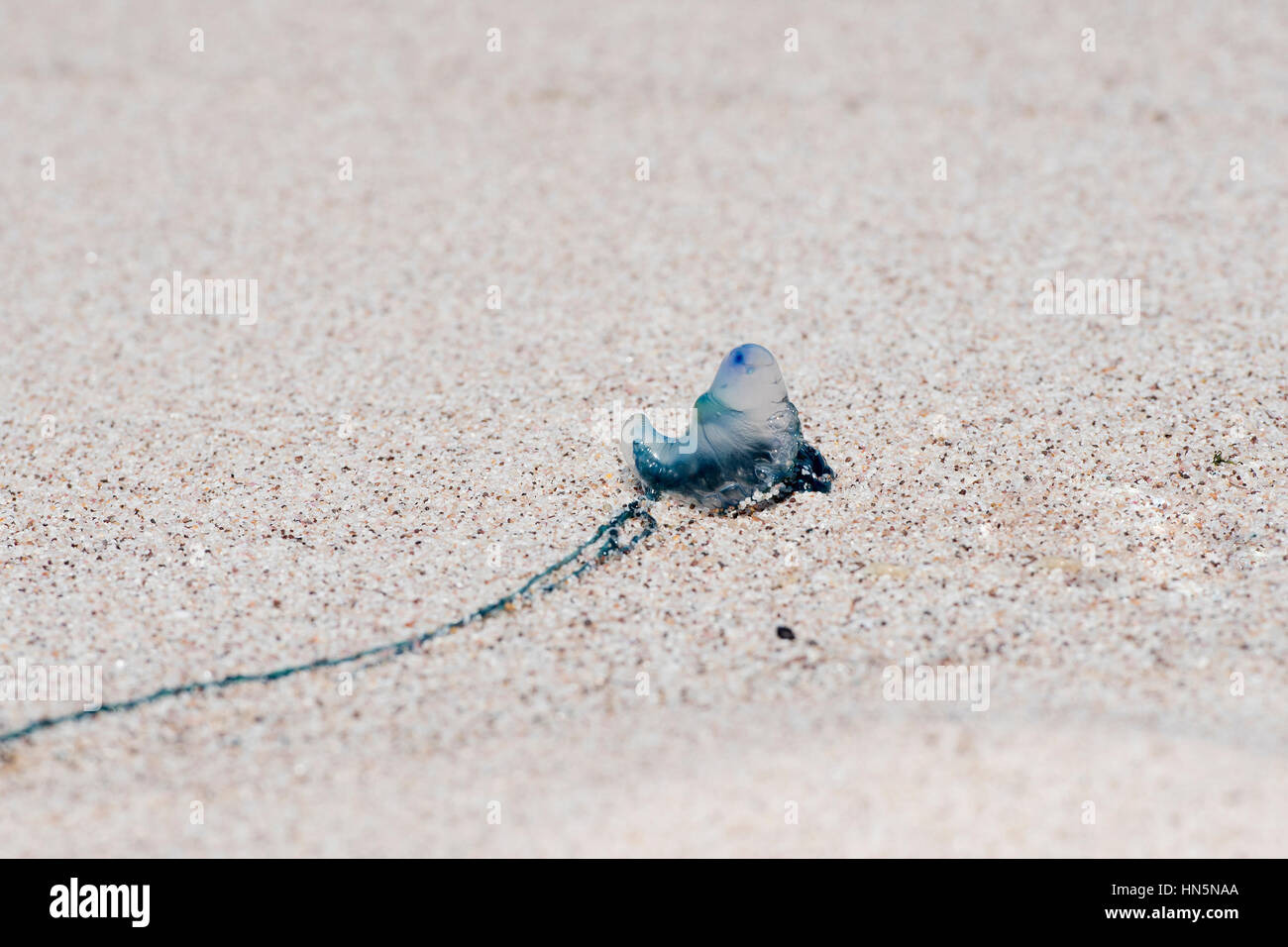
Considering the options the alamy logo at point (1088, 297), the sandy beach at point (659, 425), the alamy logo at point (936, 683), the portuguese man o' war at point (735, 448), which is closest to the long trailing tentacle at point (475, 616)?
the sandy beach at point (659, 425)

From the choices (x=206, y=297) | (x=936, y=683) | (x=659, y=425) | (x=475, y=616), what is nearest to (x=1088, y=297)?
(x=659, y=425)

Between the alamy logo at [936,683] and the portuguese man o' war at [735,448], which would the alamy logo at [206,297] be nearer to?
the portuguese man o' war at [735,448]

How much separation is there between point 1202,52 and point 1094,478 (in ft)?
13.1

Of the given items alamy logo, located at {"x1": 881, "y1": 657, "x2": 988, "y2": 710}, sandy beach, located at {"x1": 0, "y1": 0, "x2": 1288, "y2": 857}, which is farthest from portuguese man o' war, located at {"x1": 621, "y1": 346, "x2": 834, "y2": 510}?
alamy logo, located at {"x1": 881, "y1": 657, "x2": 988, "y2": 710}

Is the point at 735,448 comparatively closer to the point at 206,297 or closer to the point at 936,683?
the point at 936,683

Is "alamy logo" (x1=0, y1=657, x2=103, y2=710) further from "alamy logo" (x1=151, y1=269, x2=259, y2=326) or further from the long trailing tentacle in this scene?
"alamy logo" (x1=151, y1=269, x2=259, y2=326)

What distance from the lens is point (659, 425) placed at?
380 cm

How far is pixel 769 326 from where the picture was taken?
4.39m

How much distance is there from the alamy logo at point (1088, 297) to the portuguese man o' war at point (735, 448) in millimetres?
1449
